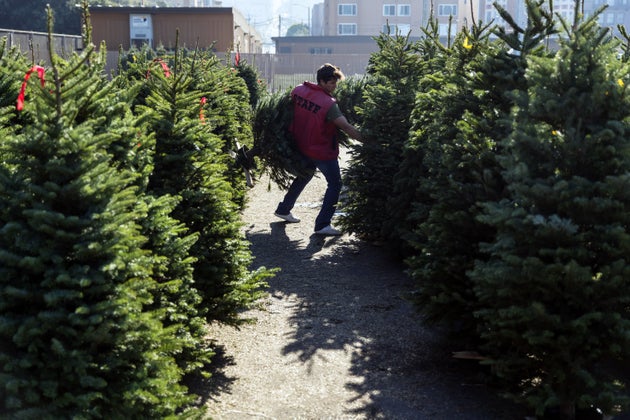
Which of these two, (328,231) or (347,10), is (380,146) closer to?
(328,231)

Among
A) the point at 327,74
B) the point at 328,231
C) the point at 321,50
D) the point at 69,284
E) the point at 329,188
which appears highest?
the point at 321,50

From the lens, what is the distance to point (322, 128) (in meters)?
9.52

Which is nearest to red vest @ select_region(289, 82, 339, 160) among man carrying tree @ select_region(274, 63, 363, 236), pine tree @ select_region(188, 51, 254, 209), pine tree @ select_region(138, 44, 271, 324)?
man carrying tree @ select_region(274, 63, 363, 236)

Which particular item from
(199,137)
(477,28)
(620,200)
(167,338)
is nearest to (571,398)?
(620,200)

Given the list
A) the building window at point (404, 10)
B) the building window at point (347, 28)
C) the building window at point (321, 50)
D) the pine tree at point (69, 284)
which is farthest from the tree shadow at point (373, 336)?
the building window at point (347, 28)

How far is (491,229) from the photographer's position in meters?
5.20

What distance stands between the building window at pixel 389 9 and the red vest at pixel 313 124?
307 ft

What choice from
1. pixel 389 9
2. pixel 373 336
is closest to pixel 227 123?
pixel 373 336

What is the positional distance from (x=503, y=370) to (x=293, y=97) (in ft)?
19.0

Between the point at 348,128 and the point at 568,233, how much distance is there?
531 cm

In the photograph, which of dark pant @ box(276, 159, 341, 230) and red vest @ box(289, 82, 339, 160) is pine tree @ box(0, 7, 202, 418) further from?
dark pant @ box(276, 159, 341, 230)

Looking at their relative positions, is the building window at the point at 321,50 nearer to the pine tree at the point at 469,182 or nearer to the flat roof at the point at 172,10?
the flat roof at the point at 172,10

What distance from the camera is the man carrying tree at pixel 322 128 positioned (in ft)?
30.8

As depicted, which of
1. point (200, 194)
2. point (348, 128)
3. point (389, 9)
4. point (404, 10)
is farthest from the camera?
point (389, 9)
